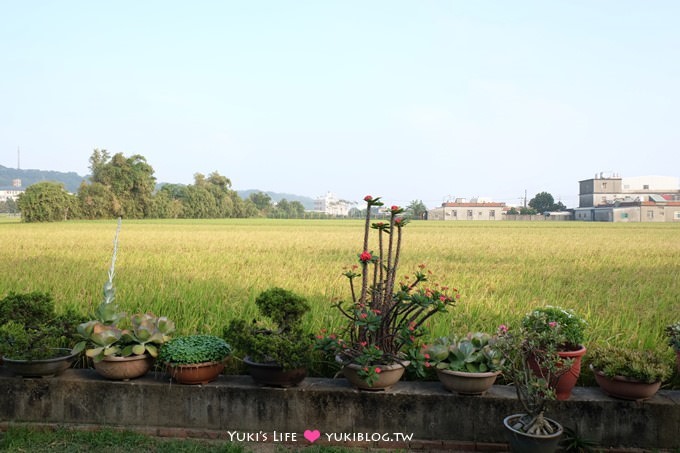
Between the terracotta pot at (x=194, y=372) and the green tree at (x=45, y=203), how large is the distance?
56927mm

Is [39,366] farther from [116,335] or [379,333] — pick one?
[379,333]

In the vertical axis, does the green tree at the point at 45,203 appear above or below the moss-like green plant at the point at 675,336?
above

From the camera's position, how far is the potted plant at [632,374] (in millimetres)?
3545

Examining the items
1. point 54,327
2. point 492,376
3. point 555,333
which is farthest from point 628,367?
point 54,327

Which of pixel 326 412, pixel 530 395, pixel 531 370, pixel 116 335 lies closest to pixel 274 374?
pixel 326 412

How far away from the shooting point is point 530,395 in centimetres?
331

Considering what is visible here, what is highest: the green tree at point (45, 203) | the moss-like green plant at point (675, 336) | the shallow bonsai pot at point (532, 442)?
the green tree at point (45, 203)

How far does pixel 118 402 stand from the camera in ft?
12.8

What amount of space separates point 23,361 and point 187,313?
222cm

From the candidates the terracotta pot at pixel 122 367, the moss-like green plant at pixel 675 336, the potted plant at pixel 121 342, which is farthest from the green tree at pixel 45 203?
the moss-like green plant at pixel 675 336

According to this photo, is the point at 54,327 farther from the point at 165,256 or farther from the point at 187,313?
the point at 165,256

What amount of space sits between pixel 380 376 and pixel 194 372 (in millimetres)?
1301

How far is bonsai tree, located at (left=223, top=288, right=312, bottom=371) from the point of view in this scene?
368cm

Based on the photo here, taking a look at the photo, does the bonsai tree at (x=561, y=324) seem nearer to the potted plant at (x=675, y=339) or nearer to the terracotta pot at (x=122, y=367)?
the potted plant at (x=675, y=339)
